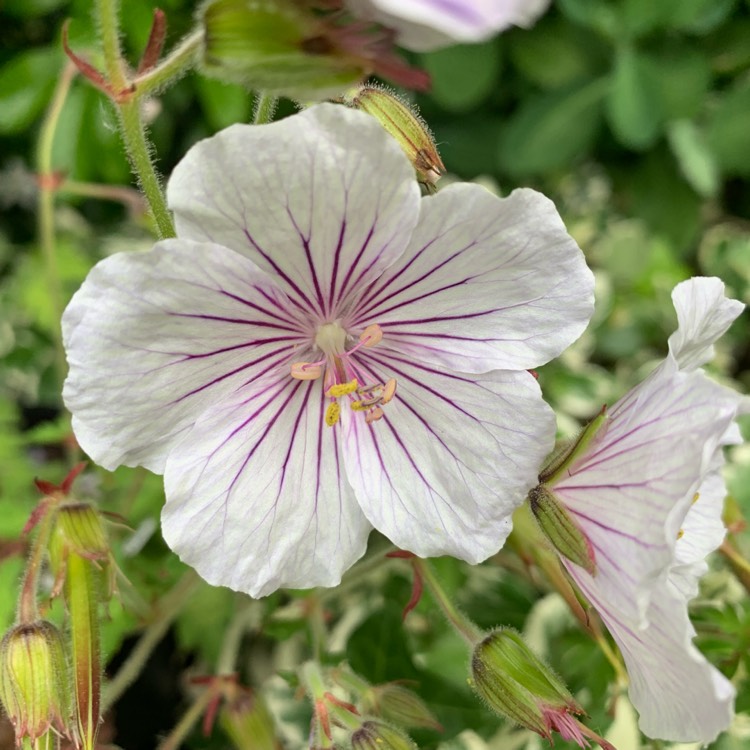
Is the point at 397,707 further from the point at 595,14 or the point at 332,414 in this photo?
the point at 595,14

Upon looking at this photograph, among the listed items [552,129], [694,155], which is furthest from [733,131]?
[552,129]

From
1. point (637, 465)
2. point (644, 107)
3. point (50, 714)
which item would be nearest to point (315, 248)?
point (637, 465)

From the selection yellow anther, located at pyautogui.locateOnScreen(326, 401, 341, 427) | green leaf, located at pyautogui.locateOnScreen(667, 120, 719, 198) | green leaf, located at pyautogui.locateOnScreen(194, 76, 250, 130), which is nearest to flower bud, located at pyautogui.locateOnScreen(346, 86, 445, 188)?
yellow anther, located at pyautogui.locateOnScreen(326, 401, 341, 427)

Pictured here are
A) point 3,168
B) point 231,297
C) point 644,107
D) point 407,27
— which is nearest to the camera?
point 407,27

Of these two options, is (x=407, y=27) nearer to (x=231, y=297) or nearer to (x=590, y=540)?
(x=231, y=297)

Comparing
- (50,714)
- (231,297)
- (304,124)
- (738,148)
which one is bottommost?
(50,714)

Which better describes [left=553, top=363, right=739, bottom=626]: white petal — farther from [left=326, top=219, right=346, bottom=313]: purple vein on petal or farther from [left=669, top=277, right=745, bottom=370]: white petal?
[left=326, top=219, right=346, bottom=313]: purple vein on petal

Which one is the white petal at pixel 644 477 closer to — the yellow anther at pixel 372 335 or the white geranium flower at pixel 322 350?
the white geranium flower at pixel 322 350
